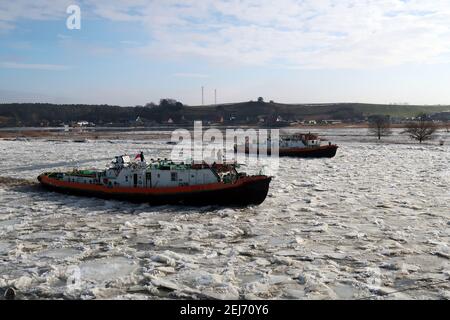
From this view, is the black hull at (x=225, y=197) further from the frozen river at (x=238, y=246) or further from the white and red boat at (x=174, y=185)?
the frozen river at (x=238, y=246)

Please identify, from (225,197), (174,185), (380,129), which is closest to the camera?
(225,197)

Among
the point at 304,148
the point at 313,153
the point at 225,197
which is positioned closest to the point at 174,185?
the point at 225,197

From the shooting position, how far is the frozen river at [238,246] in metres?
10.9

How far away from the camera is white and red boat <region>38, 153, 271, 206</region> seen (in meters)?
20.5

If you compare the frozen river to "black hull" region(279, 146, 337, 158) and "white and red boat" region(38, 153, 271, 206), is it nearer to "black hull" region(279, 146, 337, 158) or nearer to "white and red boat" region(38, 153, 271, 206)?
"white and red boat" region(38, 153, 271, 206)

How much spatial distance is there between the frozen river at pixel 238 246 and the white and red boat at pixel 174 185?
0.64 m

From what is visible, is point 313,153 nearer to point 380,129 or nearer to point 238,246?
point 238,246

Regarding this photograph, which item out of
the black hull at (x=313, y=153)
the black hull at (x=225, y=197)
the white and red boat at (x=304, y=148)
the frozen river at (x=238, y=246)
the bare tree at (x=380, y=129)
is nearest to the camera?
the frozen river at (x=238, y=246)

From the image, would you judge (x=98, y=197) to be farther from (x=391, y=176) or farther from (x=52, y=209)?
(x=391, y=176)

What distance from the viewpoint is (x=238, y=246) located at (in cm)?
1423

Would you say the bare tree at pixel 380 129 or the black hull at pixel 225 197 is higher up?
the bare tree at pixel 380 129

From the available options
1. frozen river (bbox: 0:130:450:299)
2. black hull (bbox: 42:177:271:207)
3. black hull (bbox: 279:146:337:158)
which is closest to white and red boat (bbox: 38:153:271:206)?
black hull (bbox: 42:177:271:207)

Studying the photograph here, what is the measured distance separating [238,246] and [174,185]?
8.15 m

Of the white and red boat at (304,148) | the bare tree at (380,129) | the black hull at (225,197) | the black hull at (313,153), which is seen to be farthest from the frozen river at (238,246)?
the bare tree at (380,129)
